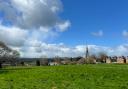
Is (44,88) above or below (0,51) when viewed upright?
below

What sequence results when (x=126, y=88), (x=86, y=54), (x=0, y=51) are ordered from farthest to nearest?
(x=86, y=54), (x=0, y=51), (x=126, y=88)

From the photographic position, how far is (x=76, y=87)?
72.4ft

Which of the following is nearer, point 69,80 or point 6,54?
point 69,80

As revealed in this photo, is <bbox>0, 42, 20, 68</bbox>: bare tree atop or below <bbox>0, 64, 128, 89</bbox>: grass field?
atop

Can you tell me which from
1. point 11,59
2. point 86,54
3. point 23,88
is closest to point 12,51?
point 11,59

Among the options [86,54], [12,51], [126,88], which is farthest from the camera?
[86,54]

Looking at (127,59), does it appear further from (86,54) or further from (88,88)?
(88,88)

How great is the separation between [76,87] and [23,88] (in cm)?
389

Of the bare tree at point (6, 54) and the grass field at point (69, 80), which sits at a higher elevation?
the bare tree at point (6, 54)

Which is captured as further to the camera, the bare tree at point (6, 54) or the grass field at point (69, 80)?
the bare tree at point (6, 54)

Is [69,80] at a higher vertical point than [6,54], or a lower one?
lower

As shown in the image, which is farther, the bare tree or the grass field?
the bare tree

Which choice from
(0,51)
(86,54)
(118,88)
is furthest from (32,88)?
(86,54)

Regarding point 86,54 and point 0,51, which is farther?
point 86,54
